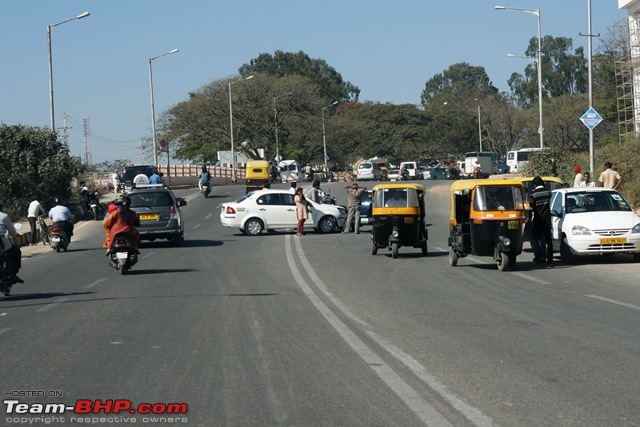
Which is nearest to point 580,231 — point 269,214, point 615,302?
point 615,302

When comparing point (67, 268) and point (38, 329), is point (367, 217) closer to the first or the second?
point (67, 268)

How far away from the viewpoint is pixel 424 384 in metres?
8.26

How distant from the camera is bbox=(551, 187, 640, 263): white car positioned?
19719 mm

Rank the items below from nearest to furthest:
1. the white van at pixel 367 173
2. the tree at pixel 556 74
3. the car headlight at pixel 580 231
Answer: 1. the car headlight at pixel 580 231
2. the white van at pixel 367 173
3. the tree at pixel 556 74

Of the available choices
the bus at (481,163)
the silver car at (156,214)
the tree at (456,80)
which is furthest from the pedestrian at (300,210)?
the tree at (456,80)

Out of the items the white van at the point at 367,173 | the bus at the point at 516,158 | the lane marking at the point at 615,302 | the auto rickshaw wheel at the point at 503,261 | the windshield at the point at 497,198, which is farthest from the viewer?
the white van at the point at 367,173

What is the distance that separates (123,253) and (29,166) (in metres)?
27.3

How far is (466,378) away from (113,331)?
497cm

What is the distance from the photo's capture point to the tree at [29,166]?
1767 inches

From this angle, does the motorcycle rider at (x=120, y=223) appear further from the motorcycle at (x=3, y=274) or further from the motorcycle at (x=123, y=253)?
the motorcycle at (x=3, y=274)

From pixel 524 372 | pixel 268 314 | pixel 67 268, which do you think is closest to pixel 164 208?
pixel 67 268

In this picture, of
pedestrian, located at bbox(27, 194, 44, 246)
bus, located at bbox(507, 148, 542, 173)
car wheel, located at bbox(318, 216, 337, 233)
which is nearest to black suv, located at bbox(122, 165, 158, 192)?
pedestrian, located at bbox(27, 194, 44, 246)

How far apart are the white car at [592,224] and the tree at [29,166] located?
29.5 meters

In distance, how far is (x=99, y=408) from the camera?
7.53m
